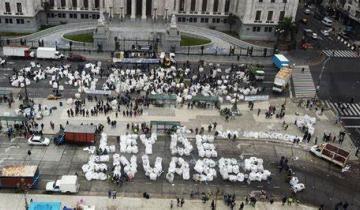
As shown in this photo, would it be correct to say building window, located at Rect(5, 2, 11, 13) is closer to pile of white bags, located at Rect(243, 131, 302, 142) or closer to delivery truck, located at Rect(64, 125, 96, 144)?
delivery truck, located at Rect(64, 125, 96, 144)

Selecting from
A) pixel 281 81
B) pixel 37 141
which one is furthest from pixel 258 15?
pixel 37 141

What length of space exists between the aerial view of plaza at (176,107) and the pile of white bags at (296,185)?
0.15m

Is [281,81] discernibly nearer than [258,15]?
Yes

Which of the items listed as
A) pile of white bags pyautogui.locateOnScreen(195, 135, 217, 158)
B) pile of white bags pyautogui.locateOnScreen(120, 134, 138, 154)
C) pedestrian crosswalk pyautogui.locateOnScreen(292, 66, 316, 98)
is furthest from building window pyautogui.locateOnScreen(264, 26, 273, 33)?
pile of white bags pyautogui.locateOnScreen(120, 134, 138, 154)

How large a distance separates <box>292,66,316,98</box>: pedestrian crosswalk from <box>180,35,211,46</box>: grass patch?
2450 cm

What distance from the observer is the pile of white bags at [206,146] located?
74.2 metres

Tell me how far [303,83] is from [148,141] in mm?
42423

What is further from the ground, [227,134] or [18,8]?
[18,8]

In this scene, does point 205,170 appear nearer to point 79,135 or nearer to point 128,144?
point 128,144

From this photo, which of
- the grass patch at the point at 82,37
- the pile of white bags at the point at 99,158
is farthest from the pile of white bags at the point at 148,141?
the grass patch at the point at 82,37

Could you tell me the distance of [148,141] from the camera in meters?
76.0

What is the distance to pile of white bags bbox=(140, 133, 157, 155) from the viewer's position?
7431cm

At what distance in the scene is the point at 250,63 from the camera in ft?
357

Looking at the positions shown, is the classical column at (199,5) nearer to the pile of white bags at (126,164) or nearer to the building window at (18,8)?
the building window at (18,8)
